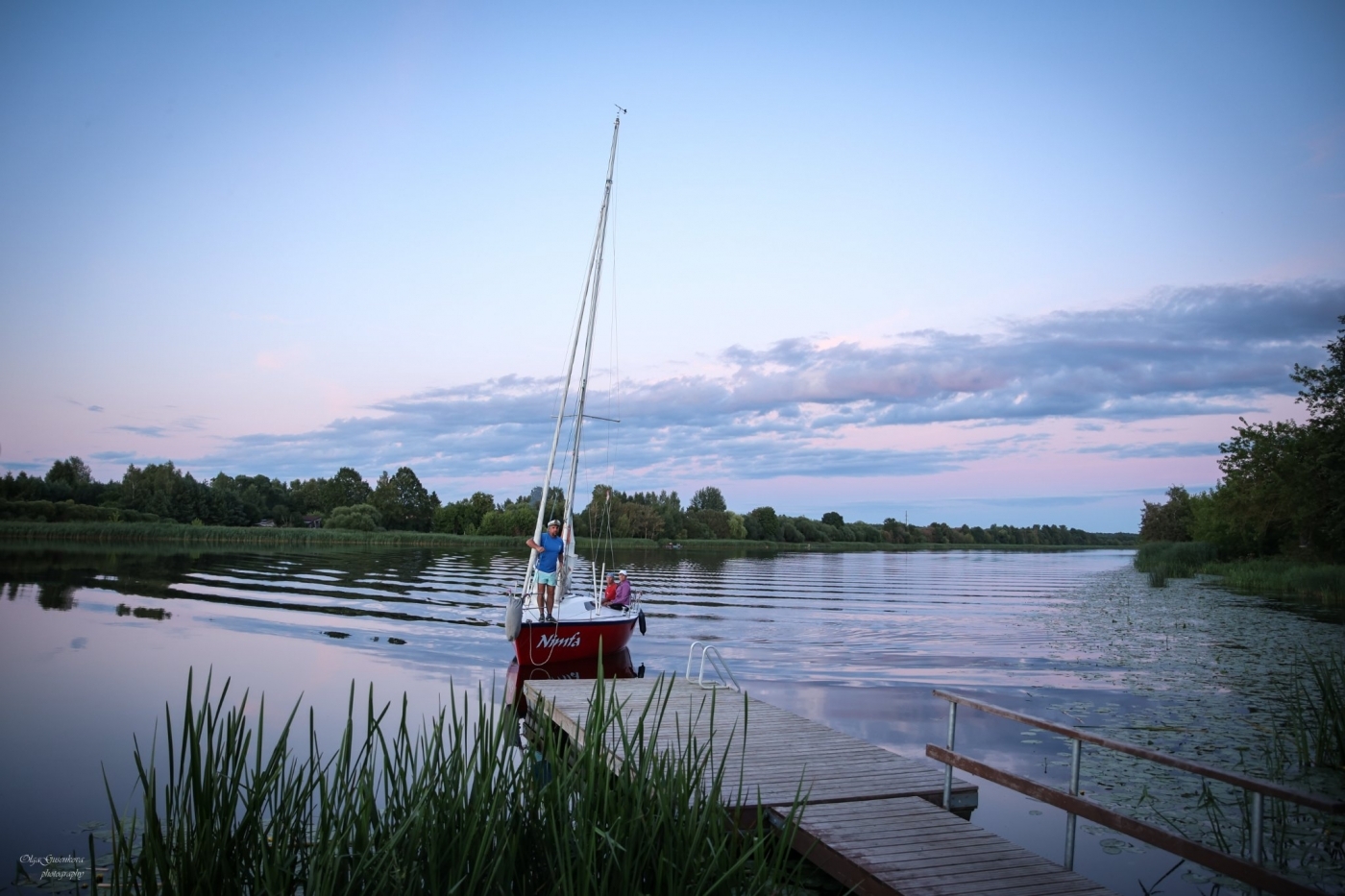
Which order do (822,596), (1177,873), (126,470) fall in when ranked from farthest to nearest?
1. (126,470)
2. (822,596)
3. (1177,873)

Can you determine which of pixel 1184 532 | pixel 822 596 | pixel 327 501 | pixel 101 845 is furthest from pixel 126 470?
pixel 1184 532

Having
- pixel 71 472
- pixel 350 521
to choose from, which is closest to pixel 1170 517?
pixel 350 521

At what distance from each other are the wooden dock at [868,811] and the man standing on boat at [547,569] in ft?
21.2

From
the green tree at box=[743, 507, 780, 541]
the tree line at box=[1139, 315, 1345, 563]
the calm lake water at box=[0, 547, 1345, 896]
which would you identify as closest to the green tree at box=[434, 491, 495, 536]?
the green tree at box=[743, 507, 780, 541]

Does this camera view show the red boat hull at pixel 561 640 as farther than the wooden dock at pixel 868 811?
Yes

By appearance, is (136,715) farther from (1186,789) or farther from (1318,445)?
(1318,445)

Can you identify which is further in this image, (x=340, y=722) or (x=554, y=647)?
(x=554, y=647)

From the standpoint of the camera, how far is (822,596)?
3931 centimetres

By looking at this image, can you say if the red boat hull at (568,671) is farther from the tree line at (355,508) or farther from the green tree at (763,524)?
the green tree at (763,524)

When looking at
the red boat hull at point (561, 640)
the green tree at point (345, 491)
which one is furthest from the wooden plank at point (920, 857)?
the green tree at point (345, 491)

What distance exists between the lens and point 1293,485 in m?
42.9

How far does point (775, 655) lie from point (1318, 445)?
110 ft

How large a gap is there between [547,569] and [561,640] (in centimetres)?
137

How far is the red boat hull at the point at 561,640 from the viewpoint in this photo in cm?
1608
